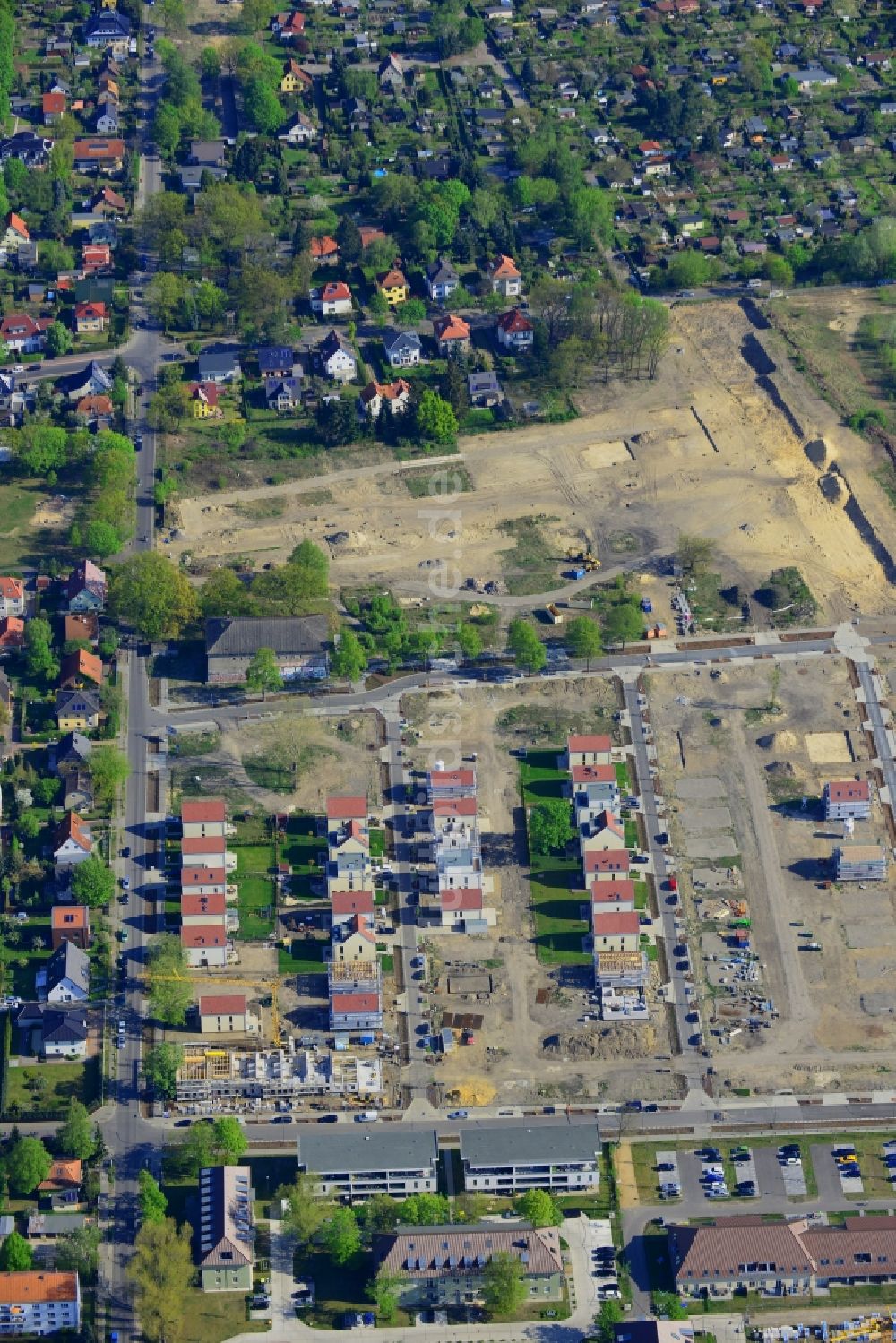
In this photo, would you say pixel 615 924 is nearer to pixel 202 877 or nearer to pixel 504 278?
pixel 202 877

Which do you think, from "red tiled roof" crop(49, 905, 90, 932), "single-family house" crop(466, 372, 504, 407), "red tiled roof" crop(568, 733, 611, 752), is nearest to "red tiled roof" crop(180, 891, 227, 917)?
"red tiled roof" crop(49, 905, 90, 932)

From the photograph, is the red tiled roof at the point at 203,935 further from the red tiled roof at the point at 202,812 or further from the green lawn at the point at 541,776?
the green lawn at the point at 541,776

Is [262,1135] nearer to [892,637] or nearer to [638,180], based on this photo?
[892,637]

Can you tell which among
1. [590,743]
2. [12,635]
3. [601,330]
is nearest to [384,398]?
[601,330]

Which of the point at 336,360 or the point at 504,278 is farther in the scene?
the point at 504,278

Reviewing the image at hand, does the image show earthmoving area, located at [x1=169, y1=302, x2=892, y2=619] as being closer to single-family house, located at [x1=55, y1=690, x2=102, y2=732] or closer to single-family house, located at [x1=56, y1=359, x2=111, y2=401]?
single-family house, located at [x1=56, y1=359, x2=111, y2=401]

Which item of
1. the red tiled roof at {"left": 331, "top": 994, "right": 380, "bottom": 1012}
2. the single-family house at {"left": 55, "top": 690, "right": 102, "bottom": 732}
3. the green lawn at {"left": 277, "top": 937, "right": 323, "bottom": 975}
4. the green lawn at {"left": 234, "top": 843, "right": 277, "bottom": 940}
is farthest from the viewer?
the single-family house at {"left": 55, "top": 690, "right": 102, "bottom": 732}
